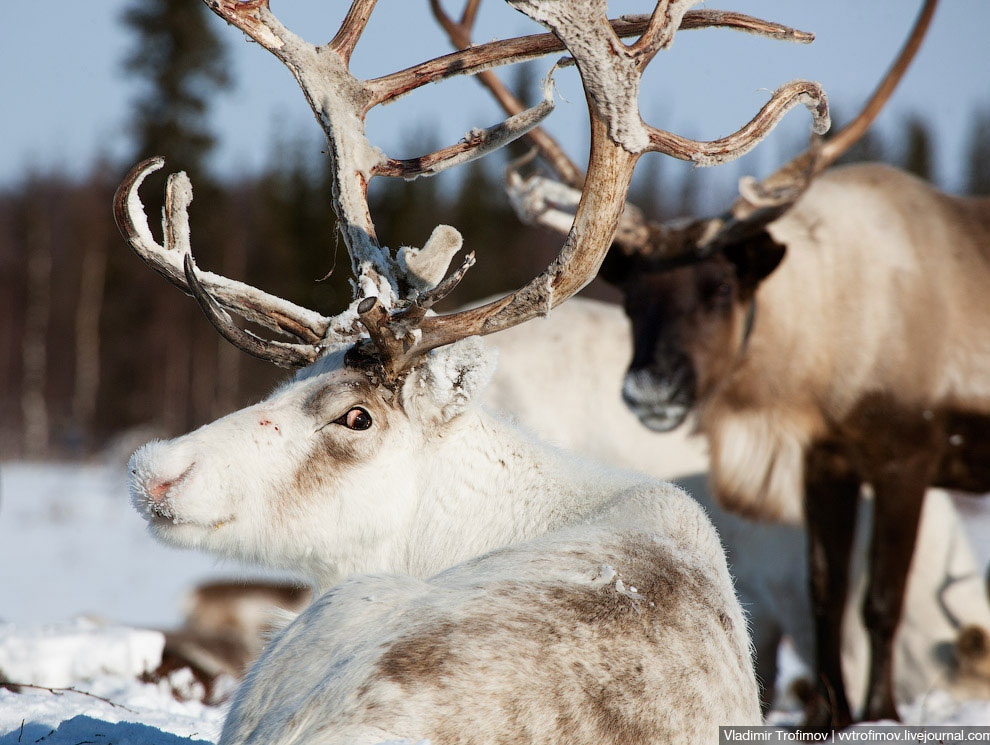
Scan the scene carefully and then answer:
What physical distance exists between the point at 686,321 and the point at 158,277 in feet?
88.3

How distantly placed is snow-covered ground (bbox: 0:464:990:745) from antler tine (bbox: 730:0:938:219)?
312 centimetres

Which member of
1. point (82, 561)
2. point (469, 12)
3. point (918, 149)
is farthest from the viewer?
point (918, 149)

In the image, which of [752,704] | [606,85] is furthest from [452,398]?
[752,704]

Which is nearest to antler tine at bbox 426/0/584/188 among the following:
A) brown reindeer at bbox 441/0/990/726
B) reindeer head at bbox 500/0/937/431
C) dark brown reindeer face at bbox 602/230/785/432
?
reindeer head at bbox 500/0/937/431

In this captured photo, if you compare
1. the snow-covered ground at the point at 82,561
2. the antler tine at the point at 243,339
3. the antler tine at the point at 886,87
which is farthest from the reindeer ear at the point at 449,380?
the snow-covered ground at the point at 82,561

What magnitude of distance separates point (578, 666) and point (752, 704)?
713 mm

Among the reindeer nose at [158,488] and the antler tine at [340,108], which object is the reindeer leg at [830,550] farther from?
the reindeer nose at [158,488]

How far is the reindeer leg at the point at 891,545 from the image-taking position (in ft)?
18.6

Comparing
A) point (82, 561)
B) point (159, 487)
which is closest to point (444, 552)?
point (159, 487)

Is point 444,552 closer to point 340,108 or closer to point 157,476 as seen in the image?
point 157,476

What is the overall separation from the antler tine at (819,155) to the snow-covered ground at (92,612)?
3.12 meters

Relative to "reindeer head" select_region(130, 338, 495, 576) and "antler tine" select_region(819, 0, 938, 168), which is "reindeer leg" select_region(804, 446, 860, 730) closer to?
"antler tine" select_region(819, 0, 938, 168)

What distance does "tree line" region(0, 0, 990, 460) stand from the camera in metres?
25.9

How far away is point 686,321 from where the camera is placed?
6.03 m
